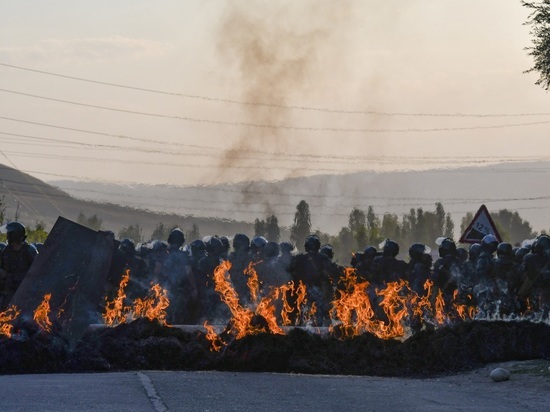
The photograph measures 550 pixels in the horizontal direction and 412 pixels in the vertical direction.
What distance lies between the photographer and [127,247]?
95.9ft

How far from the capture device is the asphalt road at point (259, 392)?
44.6ft

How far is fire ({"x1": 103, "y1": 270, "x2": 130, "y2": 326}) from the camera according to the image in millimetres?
23362

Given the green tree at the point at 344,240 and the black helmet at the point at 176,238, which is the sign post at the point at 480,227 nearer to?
the black helmet at the point at 176,238

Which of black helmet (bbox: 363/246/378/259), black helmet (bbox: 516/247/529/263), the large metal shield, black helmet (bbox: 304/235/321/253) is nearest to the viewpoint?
the large metal shield

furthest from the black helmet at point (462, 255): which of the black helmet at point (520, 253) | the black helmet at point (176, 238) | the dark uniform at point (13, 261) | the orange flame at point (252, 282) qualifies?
the dark uniform at point (13, 261)

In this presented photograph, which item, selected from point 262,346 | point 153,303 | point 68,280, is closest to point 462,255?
point 153,303

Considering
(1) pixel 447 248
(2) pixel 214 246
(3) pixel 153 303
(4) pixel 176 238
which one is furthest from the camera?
(4) pixel 176 238

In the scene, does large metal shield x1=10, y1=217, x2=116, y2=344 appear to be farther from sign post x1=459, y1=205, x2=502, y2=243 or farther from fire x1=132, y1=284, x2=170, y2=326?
sign post x1=459, y1=205, x2=502, y2=243

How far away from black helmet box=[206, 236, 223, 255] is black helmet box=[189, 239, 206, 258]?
0.68 feet

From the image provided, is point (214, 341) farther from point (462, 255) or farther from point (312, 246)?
point (462, 255)

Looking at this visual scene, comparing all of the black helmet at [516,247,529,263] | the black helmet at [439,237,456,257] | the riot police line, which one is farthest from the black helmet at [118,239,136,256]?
Answer: the black helmet at [516,247,529,263]

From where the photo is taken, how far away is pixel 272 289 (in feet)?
87.5

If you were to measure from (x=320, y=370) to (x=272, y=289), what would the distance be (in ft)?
26.3

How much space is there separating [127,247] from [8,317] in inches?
350
